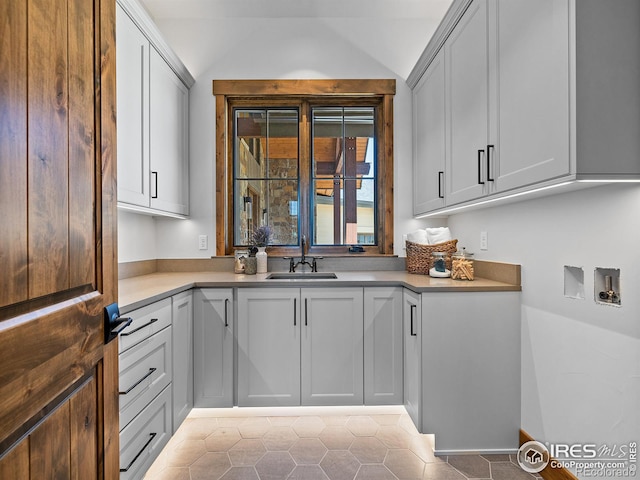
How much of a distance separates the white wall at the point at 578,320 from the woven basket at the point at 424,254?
0.44 m

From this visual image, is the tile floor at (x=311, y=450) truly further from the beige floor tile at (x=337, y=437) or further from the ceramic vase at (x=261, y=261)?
the ceramic vase at (x=261, y=261)

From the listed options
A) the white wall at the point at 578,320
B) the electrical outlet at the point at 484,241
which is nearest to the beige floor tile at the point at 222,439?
the white wall at the point at 578,320

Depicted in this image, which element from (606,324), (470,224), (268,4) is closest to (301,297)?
(470,224)

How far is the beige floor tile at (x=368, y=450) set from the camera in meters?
1.93

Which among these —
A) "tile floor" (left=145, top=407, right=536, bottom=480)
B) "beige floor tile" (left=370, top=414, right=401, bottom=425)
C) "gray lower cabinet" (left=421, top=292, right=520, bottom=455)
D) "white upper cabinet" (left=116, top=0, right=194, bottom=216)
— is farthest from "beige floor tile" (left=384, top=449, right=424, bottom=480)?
"white upper cabinet" (left=116, top=0, right=194, bottom=216)

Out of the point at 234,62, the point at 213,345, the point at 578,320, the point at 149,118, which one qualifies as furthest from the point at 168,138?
the point at 578,320

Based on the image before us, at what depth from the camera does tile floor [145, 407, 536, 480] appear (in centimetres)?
180

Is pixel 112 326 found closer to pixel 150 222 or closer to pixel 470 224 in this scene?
pixel 150 222

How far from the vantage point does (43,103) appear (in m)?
0.74

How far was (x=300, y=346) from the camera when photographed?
2.29 meters

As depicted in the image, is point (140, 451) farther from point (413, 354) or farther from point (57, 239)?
point (413, 354)

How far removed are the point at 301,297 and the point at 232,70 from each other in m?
1.92

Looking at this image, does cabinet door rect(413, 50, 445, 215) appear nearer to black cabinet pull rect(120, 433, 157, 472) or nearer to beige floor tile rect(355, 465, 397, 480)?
beige floor tile rect(355, 465, 397, 480)

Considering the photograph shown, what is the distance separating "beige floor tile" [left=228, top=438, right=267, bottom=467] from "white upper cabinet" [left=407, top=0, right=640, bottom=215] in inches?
70.3
